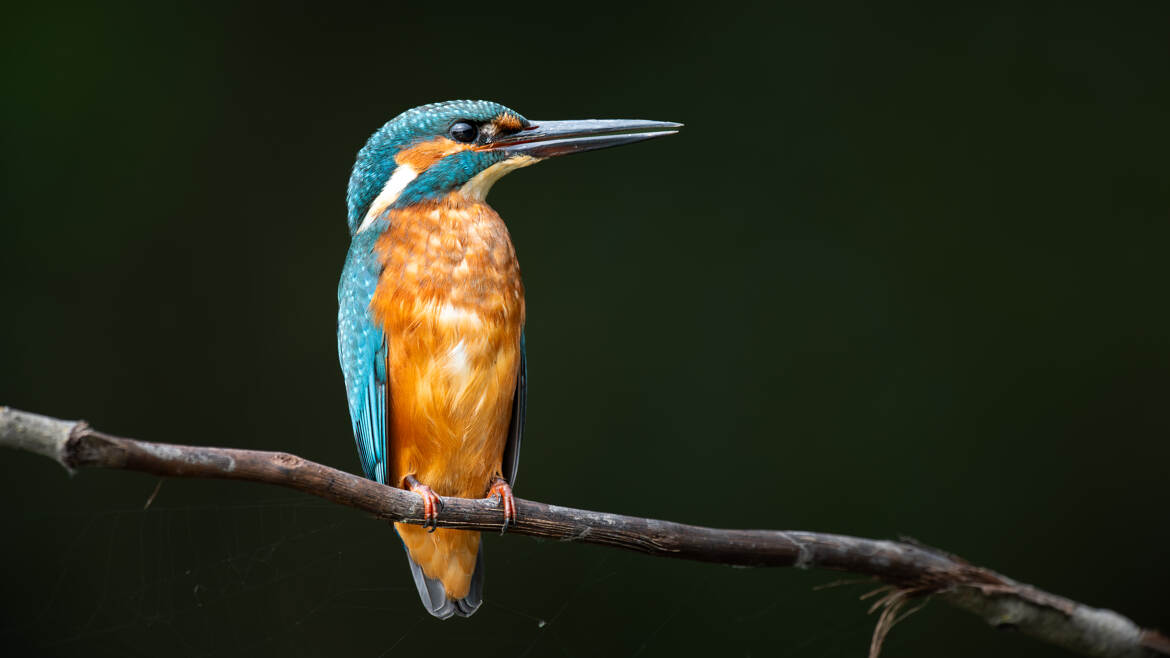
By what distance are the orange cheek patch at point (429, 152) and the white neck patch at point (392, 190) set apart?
0.01 m

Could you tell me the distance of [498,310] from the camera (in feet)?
5.80

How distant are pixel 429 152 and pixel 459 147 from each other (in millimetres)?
58

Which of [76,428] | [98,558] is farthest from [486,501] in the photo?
[98,558]

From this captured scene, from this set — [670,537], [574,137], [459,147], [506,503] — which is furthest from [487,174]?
[670,537]

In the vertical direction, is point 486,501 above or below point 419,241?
below

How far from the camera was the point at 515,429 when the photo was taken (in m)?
1.95

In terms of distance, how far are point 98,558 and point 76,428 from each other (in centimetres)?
169

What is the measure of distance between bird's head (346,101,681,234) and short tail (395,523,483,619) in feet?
1.92

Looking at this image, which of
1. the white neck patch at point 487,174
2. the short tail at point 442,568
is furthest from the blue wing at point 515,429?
the white neck patch at point 487,174

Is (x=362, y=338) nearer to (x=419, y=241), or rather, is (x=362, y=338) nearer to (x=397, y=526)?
(x=419, y=241)

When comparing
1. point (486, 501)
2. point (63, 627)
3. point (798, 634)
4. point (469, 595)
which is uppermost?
point (486, 501)

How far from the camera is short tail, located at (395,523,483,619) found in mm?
1794

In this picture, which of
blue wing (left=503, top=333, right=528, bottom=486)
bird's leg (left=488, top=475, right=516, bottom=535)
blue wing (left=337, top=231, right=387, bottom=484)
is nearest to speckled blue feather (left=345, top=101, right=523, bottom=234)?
blue wing (left=337, top=231, right=387, bottom=484)

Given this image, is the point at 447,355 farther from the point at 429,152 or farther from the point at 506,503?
the point at 429,152
